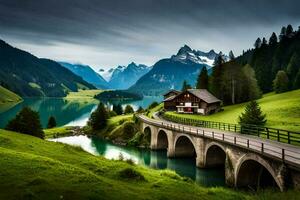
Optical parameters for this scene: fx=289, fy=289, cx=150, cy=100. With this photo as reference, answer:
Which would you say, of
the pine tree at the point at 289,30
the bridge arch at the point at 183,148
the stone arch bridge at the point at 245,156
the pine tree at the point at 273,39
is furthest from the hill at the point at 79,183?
the pine tree at the point at 289,30

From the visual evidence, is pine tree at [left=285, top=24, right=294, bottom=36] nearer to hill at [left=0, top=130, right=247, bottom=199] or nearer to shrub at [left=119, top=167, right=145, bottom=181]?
hill at [left=0, top=130, right=247, bottom=199]

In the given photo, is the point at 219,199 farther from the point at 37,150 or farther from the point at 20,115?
the point at 20,115

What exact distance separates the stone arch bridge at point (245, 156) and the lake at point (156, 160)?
1.87 meters

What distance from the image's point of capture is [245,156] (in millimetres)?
32906

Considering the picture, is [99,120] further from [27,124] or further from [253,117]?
[253,117]

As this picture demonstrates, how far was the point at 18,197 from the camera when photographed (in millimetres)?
16078

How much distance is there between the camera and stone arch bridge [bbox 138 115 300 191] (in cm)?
2488

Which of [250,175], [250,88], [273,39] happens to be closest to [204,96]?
[250,88]

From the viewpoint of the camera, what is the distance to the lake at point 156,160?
4457cm

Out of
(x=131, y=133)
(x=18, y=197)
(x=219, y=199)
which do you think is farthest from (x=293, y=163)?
(x=131, y=133)

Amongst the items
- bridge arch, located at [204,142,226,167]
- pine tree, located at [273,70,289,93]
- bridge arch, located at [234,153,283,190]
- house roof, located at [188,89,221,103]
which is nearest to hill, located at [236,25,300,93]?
pine tree, located at [273,70,289,93]

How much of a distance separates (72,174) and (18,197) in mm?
5216

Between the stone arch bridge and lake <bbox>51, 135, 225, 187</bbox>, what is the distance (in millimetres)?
1870

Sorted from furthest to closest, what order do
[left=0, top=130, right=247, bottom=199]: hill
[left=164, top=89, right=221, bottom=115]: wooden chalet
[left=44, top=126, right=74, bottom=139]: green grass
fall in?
[left=44, top=126, right=74, bottom=139]: green grass
[left=164, top=89, right=221, bottom=115]: wooden chalet
[left=0, top=130, right=247, bottom=199]: hill
